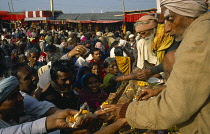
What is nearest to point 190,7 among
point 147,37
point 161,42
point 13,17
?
point 161,42

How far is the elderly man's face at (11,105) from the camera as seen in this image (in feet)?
6.36

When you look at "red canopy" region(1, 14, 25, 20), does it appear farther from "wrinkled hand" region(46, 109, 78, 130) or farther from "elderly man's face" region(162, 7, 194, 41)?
"elderly man's face" region(162, 7, 194, 41)

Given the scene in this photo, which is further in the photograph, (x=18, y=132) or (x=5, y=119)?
(x=5, y=119)

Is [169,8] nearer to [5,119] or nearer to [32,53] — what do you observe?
[5,119]

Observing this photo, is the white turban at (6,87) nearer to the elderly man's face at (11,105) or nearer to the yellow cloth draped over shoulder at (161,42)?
the elderly man's face at (11,105)

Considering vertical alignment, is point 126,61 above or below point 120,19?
below

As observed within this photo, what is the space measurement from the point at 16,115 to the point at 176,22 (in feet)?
6.05

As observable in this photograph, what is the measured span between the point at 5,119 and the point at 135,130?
4.57 feet

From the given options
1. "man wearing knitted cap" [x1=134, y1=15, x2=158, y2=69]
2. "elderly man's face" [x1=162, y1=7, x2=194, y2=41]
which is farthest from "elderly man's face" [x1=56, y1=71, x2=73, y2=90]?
"man wearing knitted cap" [x1=134, y1=15, x2=158, y2=69]

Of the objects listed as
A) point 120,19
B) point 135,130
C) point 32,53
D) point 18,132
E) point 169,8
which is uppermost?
point 120,19

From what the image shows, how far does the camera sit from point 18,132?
1.75 metres

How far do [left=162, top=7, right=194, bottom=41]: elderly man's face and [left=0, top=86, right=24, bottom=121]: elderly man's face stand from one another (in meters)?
1.62

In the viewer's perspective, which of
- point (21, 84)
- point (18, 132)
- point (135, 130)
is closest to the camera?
point (18, 132)

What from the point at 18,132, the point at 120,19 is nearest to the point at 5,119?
Result: the point at 18,132
